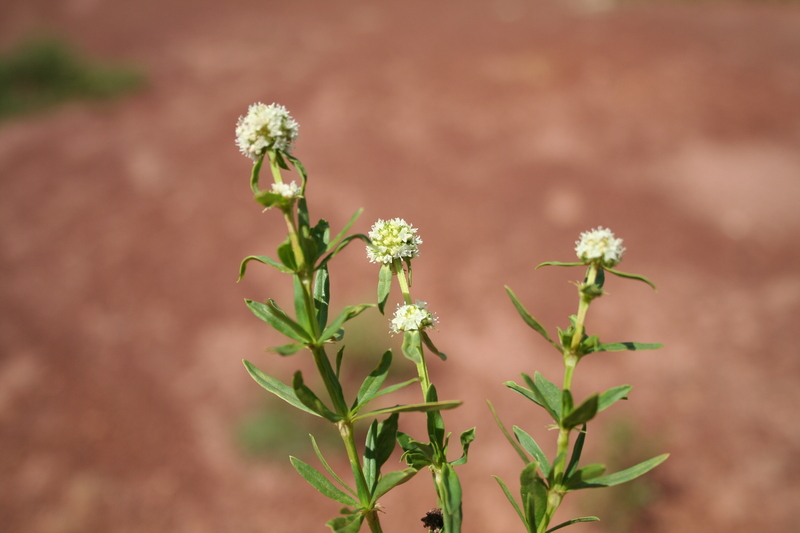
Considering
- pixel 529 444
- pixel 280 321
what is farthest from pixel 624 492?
pixel 280 321

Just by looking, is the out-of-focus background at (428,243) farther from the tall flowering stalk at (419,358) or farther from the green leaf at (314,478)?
the tall flowering stalk at (419,358)

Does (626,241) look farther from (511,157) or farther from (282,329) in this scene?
(282,329)

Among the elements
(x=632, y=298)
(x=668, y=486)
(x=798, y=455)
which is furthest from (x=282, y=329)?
(x=632, y=298)

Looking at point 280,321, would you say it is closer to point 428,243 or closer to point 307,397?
point 307,397

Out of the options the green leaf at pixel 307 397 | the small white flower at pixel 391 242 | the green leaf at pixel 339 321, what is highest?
the small white flower at pixel 391 242

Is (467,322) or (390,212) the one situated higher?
(390,212)

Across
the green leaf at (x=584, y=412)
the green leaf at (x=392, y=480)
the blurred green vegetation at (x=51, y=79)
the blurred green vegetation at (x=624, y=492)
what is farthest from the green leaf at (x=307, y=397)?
the blurred green vegetation at (x=51, y=79)
